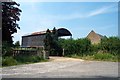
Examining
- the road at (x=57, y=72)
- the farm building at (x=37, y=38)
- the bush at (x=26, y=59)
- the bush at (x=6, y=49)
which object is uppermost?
the farm building at (x=37, y=38)

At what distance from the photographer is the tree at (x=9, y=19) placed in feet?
84.2

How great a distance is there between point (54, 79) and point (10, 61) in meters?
10.5

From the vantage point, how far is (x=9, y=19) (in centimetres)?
2612

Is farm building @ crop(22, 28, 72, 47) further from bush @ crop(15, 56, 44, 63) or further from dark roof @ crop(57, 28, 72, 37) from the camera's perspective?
bush @ crop(15, 56, 44, 63)

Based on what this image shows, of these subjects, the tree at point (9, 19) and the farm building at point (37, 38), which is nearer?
Result: the tree at point (9, 19)

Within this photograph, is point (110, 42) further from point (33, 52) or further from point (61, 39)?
point (33, 52)

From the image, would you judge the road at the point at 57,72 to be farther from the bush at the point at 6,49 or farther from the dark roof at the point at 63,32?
the dark roof at the point at 63,32

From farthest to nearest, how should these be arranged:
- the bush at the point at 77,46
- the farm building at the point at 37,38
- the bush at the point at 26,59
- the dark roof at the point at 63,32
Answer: the farm building at the point at 37,38, the dark roof at the point at 63,32, the bush at the point at 77,46, the bush at the point at 26,59

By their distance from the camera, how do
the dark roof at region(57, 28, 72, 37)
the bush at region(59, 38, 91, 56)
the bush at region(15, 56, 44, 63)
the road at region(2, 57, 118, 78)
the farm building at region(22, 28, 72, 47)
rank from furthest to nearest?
the farm building at region(22, 28, 72, 47), the dark roof at region(57, 28, 72, 37), the bush at region(59, 38, 91, 56), the bush at region(15, 56, 44, 63), the road at region(2, 57, 118, 78)

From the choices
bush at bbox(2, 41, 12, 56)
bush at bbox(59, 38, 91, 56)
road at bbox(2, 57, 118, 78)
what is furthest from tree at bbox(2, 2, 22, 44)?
bush at bbox(59, 38, 91, 56)

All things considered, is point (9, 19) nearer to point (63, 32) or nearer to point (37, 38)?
point (63, 32)

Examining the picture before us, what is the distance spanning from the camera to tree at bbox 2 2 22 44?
2566cm

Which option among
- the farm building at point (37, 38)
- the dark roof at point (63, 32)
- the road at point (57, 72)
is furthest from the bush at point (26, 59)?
the farm building at point (37, 38)

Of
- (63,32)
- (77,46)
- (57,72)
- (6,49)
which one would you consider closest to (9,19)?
(6,49)
